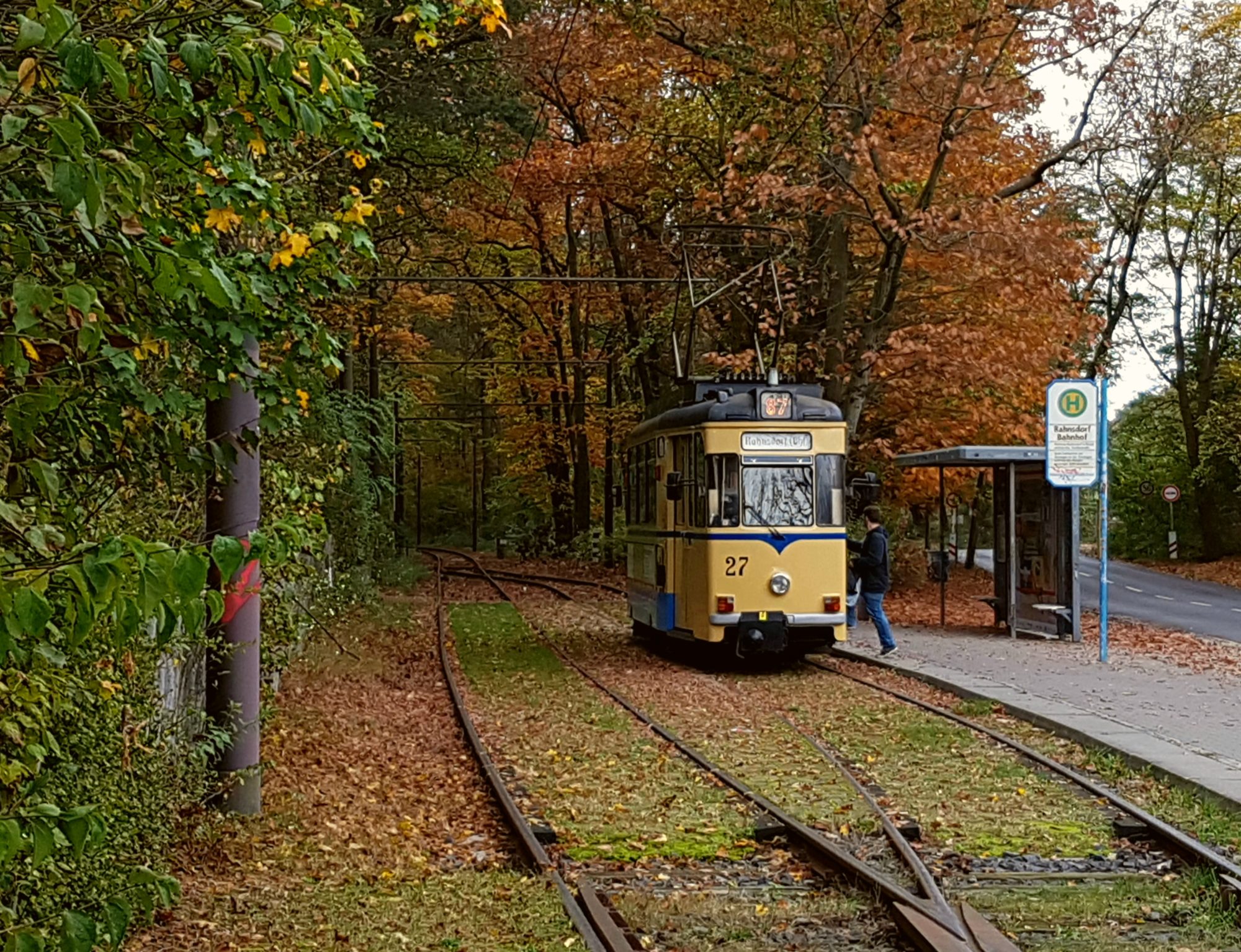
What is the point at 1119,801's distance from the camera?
9.59 m

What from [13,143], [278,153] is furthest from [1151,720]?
[13,143]

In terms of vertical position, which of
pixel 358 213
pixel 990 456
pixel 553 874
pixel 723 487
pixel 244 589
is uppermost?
pixel 358 213

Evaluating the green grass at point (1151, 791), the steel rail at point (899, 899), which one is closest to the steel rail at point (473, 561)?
the green grass at point (1151, 791)

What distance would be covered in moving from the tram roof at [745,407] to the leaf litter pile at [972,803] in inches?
118

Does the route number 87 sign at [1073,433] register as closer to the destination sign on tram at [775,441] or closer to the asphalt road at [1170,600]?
the destination sign on tram at [775,441]

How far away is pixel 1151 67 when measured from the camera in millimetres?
26094

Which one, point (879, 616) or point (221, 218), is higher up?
point (221, 218)

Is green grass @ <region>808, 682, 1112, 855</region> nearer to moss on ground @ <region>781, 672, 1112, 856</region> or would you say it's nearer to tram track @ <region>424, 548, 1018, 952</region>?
moss on ground @ <region>781, 672, 1112, 856</region>

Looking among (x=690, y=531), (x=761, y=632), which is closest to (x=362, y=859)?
(x=761, y=632)

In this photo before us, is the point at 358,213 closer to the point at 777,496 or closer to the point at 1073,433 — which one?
the point at 777,496

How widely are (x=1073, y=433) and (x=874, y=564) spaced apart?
3042mm

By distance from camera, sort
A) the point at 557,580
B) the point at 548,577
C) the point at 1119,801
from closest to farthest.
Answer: the point at 1119,801, the point at 557,580, the point at 548,577

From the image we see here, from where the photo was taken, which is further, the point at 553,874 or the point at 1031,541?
the point at 1031,541

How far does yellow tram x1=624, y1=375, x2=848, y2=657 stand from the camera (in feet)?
55.0
